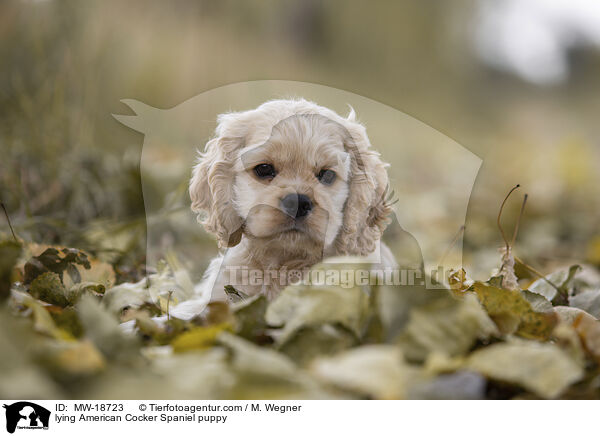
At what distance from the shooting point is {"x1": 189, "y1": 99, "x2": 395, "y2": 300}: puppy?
1097mm

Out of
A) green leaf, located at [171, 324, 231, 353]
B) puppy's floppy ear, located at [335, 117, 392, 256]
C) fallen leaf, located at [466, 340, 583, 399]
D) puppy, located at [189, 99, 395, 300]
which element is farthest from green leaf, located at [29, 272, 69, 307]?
fallen leaf, located at [466, 340, 583, 399]

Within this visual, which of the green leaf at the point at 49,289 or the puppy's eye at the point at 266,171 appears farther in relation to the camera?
the puppy's eye at the point at 266,171

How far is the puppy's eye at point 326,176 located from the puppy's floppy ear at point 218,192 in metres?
0.19

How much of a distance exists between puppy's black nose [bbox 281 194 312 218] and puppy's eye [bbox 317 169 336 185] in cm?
8

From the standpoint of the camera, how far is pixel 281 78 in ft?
4.82

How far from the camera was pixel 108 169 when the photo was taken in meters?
2.33

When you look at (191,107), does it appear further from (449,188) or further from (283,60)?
(449,188)

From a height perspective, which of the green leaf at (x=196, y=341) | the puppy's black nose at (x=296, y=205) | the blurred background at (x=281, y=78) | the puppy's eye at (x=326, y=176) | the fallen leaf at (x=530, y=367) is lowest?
the fallen leaf at (x=530, y=367)
